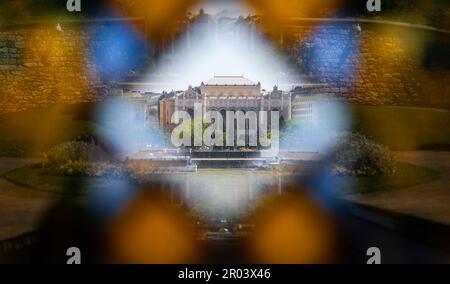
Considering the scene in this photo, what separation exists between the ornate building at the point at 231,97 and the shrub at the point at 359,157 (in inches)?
36.7

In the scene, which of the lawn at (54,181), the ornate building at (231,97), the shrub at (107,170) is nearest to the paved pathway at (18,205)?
the lawn at (54,181)

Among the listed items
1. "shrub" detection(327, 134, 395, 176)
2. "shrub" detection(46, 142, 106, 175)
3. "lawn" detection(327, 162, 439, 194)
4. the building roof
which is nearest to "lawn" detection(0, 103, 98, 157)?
"shrub" detection(46, 142, 106, 175)

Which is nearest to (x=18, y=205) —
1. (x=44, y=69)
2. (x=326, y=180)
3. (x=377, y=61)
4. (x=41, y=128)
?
(x=41, y=128)

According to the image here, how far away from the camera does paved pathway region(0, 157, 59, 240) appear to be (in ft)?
29.5

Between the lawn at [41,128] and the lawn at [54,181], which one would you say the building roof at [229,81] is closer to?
the lawn at [41,128]

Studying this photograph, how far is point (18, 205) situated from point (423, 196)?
6.12m

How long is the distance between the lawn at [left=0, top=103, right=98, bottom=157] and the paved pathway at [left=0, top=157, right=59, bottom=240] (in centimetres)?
23

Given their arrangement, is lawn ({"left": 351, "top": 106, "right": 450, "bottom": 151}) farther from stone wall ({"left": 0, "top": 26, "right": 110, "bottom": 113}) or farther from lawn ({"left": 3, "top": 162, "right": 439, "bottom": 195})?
stone wall ({"left": 0, "top": 26, "right": 110, "bottom": 113})

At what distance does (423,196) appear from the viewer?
35.9ft

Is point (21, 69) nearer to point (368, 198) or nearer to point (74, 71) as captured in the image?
point (74, 71)

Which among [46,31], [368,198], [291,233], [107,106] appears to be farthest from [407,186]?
[46,31]
